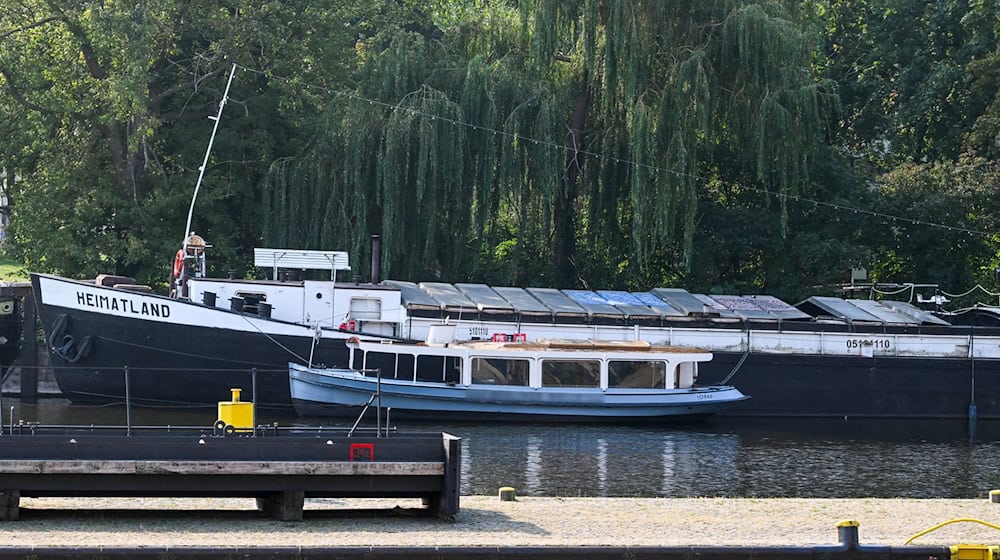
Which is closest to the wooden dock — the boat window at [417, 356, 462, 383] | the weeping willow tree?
the boat window at [417, 356, 462, 383]

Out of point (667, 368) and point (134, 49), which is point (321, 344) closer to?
point (667, 368)

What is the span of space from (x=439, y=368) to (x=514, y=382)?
1.96 meters

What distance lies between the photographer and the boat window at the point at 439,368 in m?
33.3

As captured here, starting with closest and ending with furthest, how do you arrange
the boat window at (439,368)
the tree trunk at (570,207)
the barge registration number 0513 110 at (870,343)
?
1. the boat window at (439,368)
2. the barge registration number 0513 110 at (870,343)
3. the tree trunk at (570,207)

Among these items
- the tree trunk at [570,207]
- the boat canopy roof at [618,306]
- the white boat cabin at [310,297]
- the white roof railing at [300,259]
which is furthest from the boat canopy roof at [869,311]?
the white roof railing at [300,259]

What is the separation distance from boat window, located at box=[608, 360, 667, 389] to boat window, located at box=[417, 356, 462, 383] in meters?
4.05

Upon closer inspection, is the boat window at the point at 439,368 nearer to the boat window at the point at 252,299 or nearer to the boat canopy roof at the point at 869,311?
the boat window at the point at 252,299

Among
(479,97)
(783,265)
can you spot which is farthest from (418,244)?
(783,265)

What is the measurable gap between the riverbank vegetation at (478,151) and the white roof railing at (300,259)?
11.1 feet

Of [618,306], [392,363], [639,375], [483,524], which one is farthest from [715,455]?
[483,524]

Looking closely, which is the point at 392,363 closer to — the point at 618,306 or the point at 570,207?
the point at 618,306

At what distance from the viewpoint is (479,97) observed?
130 feet

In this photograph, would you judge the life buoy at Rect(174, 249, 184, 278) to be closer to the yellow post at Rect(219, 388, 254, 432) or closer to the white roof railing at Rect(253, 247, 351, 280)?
the white roof railing at Rect(253, 247, 351, 280)

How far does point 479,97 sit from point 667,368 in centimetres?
1075
